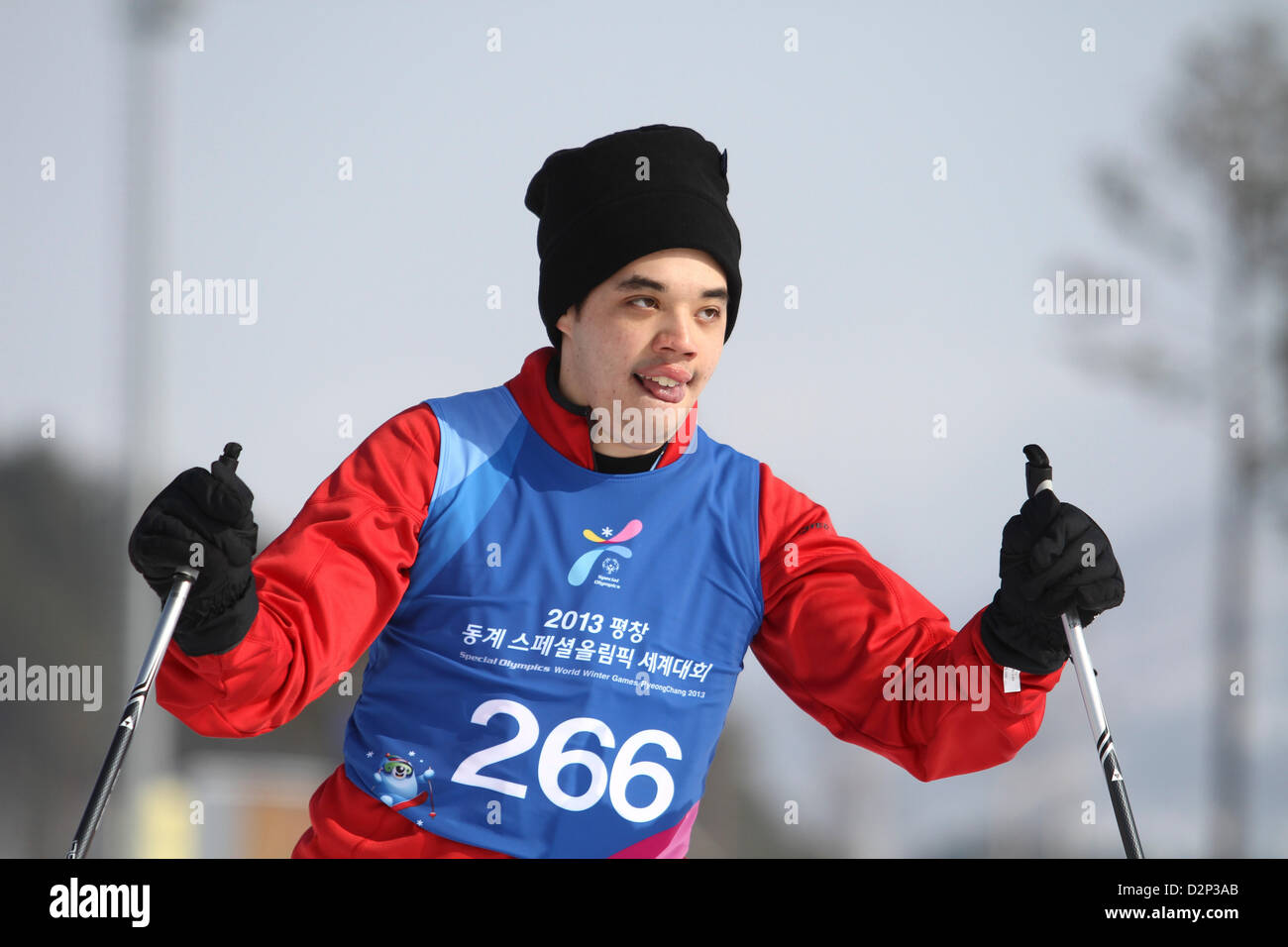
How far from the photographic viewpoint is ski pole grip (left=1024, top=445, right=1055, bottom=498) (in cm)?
265

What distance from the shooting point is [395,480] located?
2896mm

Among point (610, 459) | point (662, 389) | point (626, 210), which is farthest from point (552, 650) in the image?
point (626, 210)

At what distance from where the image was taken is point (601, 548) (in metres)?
2.95

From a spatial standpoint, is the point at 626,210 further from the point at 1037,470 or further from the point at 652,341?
the point at 1037,470

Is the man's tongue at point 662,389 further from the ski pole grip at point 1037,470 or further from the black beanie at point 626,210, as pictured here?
the ski pole grip at point 1037,470

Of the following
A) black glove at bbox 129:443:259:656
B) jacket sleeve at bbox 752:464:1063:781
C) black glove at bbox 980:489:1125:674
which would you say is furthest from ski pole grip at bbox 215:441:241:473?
black glove at bbox 980:489:1125:674

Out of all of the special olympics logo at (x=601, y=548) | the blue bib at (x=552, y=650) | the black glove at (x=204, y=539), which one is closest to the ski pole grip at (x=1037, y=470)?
the blue bib at (x=552, y=650)

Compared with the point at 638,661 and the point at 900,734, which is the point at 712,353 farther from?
the point at 900,734

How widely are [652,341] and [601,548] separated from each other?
1.44ft

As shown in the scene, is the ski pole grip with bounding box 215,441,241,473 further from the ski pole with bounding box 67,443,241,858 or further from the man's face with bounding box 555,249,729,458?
the man's face with bounding box 555,249,729,458

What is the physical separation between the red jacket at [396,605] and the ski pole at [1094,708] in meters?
0.16

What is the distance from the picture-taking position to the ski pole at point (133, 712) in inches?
88.8
